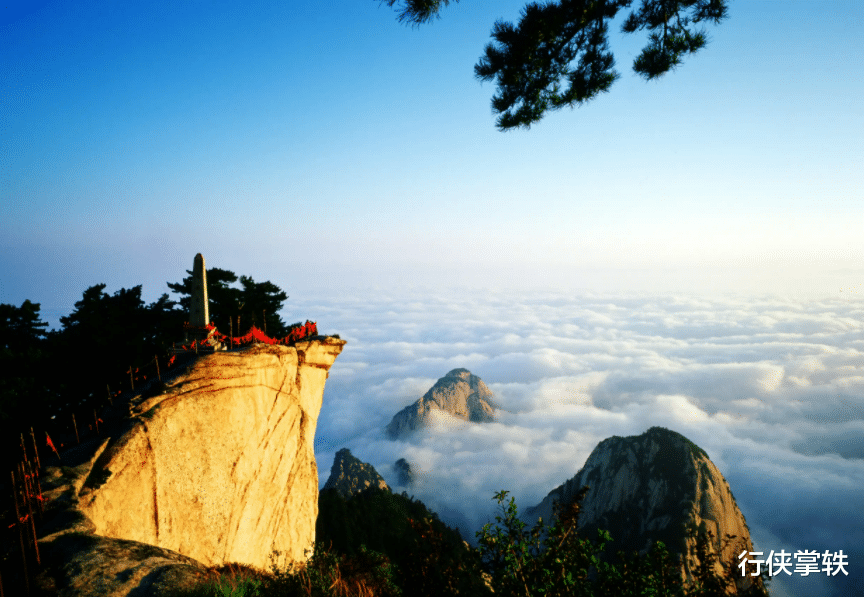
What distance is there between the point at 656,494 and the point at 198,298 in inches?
3784

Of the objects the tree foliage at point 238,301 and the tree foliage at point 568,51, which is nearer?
the tree foliage at point 568,51

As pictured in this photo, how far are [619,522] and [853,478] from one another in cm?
15496

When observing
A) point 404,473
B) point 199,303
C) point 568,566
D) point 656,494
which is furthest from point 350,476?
point 568,566

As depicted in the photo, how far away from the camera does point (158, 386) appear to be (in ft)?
46.9

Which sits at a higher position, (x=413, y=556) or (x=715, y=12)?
(x=715, y=12)

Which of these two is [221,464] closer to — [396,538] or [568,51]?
[568,51]

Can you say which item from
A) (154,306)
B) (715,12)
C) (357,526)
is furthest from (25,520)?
(357,526)

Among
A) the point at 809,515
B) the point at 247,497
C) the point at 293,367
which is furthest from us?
the point at 809,515

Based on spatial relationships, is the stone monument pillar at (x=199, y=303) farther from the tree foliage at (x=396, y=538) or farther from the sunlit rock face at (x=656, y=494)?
the sunlit rock face at (x=656, y=494)

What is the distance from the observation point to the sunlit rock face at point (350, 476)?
9675 centimetres

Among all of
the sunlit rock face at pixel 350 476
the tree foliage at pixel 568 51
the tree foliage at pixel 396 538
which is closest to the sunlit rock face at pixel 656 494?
the tree foliage at pixel 396 538

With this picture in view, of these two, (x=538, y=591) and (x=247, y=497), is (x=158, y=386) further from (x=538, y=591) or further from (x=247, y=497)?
(x=538, y=591)

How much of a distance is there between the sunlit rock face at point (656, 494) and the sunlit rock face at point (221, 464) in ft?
220

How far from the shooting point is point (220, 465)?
51.2ft
